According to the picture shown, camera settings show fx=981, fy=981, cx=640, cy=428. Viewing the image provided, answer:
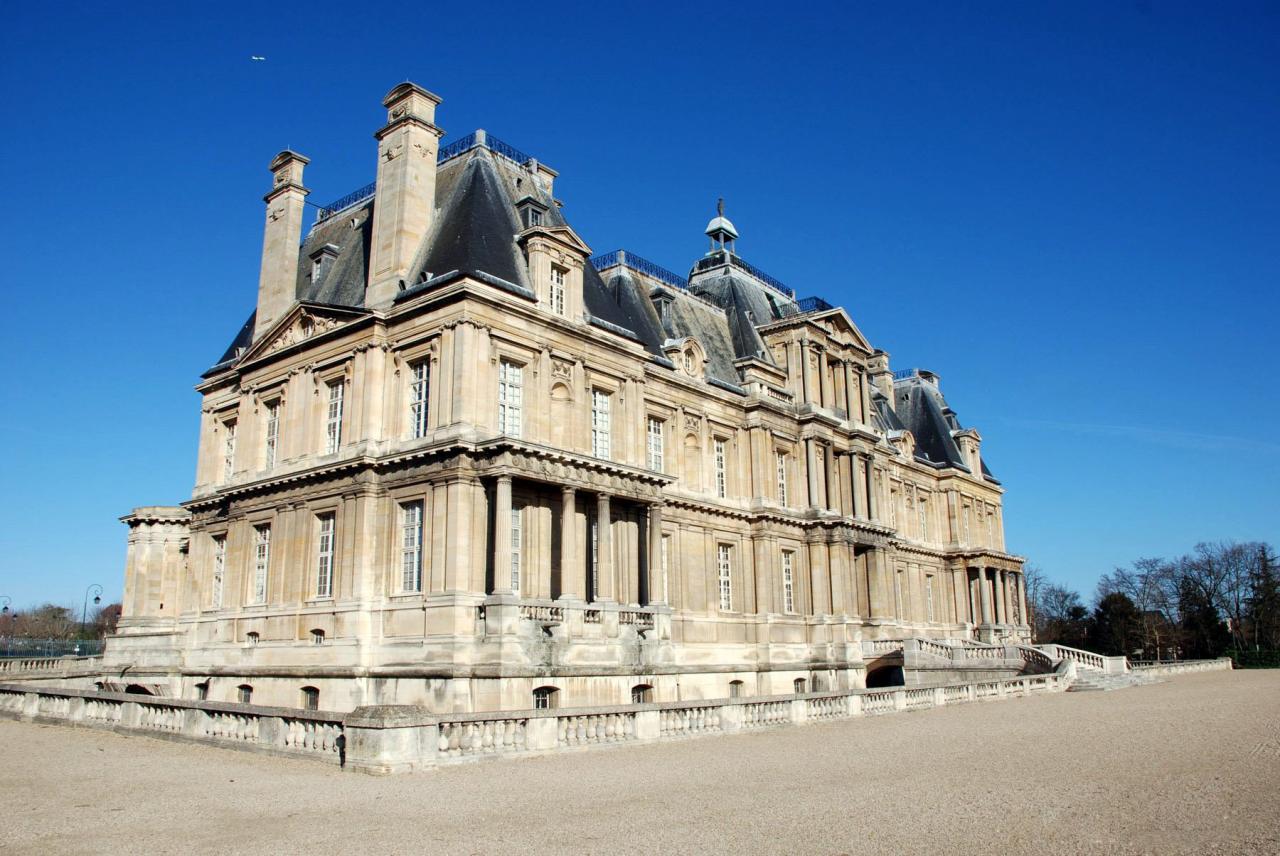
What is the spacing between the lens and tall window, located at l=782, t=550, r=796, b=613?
37281 mm

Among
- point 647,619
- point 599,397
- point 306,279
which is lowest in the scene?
point 647,619

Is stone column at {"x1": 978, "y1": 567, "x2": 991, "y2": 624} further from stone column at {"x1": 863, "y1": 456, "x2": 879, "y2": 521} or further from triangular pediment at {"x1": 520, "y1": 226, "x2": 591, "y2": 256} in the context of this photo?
triangular pediment at {"x1": 520, "y1": 226, "x2": 591, "y2": 256}

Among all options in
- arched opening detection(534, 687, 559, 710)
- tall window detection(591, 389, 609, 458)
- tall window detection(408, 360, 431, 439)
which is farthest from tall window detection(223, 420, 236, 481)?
arched opening detection(534, 687, 559, 710)

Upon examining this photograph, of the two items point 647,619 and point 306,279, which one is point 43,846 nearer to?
point 647,619

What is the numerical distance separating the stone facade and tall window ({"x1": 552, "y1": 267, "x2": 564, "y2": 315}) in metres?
0.09

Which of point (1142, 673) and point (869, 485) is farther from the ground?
point (869, 485)

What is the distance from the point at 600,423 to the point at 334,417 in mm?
7732

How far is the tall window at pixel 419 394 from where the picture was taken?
26391mm

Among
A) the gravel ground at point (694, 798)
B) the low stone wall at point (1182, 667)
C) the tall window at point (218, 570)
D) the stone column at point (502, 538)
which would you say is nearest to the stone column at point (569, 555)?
the stone column at point (502, 538)

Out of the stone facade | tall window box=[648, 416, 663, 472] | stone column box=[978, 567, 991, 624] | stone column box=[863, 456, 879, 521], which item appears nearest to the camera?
the stone facade

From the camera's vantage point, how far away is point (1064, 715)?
23.8m

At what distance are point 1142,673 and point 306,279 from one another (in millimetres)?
35933

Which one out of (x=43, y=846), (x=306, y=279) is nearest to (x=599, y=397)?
(x=306, y=279)

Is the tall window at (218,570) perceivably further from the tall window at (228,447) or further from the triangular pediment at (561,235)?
the triangular pediment at (561,235)
